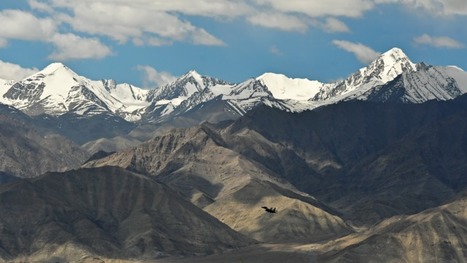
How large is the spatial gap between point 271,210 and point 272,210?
0.12 metres

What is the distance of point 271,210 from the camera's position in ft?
358

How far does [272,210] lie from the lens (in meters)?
109
